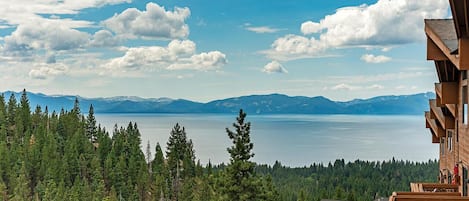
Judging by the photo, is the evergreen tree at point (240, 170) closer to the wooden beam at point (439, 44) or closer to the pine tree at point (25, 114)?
the wooden beam at point (439, 44)

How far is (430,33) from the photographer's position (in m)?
11.0

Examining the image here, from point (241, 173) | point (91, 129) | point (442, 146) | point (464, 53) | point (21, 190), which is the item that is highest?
point (464, 53)

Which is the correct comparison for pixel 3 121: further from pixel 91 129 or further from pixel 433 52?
pixel 433 52

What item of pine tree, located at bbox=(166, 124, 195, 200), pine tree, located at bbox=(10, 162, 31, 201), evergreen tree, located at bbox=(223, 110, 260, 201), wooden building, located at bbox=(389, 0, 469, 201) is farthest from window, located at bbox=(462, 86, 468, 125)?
pine tree, located at bbox=(166, 124, 195, 200)

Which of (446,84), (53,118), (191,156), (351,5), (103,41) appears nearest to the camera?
(446,84)

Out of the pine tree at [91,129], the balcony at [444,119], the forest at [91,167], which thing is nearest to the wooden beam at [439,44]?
the balcony at [444,119]

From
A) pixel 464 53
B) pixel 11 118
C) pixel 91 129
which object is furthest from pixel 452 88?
pixel 91 129

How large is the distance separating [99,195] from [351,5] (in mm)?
135783

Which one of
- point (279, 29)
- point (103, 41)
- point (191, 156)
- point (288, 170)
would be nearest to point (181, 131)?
point (191, 156)

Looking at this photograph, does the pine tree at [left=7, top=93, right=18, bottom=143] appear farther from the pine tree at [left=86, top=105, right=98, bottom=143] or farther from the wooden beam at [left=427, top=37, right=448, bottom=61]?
the wooden beam at [left=427, top=37, right=448, bottom=61]

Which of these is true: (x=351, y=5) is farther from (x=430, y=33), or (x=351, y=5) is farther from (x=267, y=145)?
(x=430, y=33)

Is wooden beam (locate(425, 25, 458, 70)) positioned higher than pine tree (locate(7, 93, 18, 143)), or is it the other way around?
wooden beam (locate(425, 25, 458, 70))

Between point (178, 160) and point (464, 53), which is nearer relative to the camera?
point (464, 53)

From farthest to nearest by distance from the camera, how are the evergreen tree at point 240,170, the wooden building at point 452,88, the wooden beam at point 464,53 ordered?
the evergreen tree at point 240,170, the wooden building at point 452,88, the wooden beam at point 464,53
